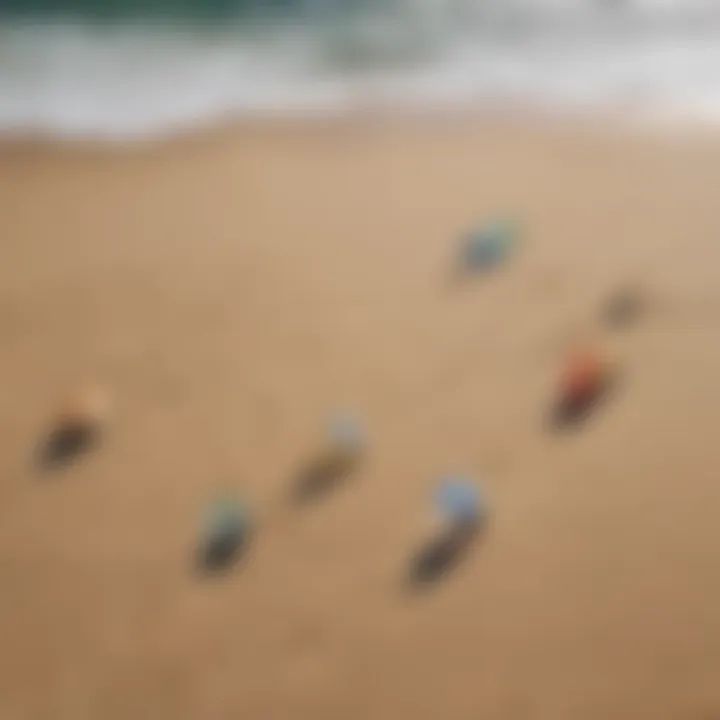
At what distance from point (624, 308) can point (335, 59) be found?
528mm

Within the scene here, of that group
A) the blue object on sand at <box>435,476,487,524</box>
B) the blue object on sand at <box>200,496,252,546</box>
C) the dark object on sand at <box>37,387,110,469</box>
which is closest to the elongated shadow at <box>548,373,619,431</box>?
the blue object on sand at <box>435,476,487,524</box>

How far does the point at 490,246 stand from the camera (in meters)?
1.25

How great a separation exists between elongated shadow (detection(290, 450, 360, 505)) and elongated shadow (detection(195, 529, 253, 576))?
6cm

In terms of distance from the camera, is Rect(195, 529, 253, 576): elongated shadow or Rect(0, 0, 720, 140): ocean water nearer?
Rect(195, 529, 253, 576): elongated shadow

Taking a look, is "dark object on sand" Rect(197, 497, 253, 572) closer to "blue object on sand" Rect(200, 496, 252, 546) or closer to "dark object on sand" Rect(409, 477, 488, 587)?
"blue object on sand" Rect(200, 496, 252, 546)

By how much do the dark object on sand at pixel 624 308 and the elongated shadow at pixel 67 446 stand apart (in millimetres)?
528

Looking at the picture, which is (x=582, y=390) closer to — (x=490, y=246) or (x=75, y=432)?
(x=490, y=246)

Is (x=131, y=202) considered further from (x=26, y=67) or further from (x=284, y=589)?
(x=284, y=589)

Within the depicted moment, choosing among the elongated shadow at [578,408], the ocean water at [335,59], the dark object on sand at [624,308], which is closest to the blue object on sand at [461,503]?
the elongated shadow at [578,408]

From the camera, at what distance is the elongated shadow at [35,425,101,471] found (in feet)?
3.89

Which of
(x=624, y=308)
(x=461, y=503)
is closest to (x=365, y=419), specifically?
(x=461, y=503)

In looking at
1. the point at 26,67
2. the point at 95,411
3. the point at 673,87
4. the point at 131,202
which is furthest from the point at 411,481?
the point at 26,67

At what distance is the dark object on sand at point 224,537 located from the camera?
3.61ft

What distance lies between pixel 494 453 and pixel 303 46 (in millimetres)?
651
